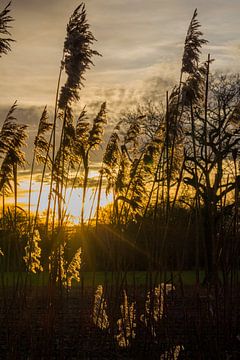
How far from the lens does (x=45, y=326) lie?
5012 mm

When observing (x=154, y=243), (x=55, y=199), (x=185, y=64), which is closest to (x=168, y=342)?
(x=154, y=243)

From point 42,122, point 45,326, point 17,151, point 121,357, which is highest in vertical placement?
point 42,122

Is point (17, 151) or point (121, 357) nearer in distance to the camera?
point (17, 151)

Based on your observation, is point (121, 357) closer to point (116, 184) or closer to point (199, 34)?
point (116, 184)

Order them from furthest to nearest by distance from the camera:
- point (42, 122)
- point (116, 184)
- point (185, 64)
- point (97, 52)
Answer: point (116, 184)
point (42, 122)
point (185, 64)
point (97, 52)

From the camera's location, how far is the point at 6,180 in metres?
5.46

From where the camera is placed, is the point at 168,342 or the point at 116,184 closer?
the point at 168,342

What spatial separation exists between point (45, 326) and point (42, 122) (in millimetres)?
2106

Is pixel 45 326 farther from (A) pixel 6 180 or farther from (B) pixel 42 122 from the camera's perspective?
(B) pixel 42 122

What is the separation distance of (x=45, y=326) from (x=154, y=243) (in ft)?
4.03

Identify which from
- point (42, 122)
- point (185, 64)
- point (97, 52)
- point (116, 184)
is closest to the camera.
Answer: point (97, 52)

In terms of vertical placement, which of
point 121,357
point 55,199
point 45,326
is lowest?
point 121,357

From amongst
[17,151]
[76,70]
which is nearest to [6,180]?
[17,151]

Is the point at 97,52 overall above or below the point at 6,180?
above
